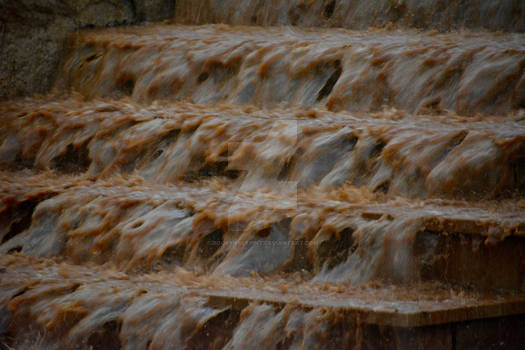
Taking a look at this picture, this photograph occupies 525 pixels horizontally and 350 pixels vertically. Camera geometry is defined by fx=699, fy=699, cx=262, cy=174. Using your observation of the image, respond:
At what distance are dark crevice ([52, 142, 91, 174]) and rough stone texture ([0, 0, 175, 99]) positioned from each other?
3.40 ft

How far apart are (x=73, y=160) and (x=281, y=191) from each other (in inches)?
66.1

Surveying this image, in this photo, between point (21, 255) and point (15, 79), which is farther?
point (15, 79)

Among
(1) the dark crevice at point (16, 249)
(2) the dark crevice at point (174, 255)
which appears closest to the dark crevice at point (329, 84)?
(2) the dark crevice at point (174, 255)

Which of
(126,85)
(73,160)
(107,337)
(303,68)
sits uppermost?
(303,68)

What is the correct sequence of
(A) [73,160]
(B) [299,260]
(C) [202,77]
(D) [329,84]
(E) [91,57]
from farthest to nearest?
(E) [91,57] < (C) [202,77] < (A) [73,160] < (D) [329,84] < (B) [299,260]

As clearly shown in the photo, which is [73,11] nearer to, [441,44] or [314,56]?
[314,56]

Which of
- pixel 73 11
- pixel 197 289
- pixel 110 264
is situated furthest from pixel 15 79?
pixel 197 289

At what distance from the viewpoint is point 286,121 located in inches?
162

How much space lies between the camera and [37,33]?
18.3 ft

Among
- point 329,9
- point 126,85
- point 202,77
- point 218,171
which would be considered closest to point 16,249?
point 218,171

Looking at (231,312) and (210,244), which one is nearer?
(231,312)

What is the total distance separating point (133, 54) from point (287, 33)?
1172 millimetres

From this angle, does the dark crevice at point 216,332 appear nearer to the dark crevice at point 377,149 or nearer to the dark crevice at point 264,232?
the dark crevice at point 264,232

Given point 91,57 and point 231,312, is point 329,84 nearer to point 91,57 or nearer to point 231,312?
point 231,312
